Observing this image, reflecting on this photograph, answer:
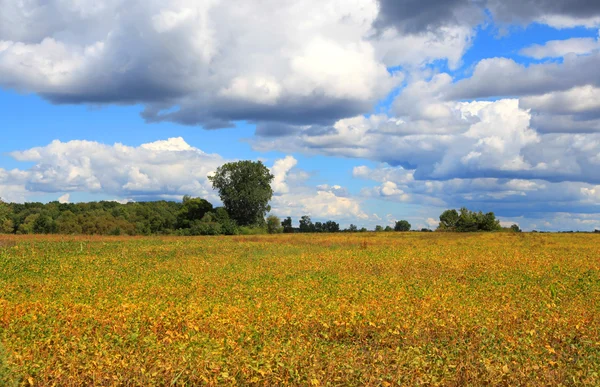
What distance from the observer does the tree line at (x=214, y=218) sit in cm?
7044

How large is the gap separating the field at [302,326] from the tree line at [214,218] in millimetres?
47003

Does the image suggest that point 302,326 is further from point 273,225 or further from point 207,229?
point 273,225

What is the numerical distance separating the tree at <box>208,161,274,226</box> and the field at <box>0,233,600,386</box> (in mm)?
58028

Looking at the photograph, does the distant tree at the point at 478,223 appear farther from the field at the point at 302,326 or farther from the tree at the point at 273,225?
the field at the point at 302,326

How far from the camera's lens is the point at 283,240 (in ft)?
153

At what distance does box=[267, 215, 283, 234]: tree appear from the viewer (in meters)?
82.2

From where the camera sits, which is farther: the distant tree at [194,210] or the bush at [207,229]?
the distant tree at [194,210]

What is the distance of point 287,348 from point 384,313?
13.4 feet

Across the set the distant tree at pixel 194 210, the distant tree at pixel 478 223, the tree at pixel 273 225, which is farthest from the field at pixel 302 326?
the distant tree at pixel 194 210

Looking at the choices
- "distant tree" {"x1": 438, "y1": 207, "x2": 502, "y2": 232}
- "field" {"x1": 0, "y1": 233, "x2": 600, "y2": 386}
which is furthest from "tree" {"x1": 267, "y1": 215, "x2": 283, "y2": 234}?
"field" {"x1": 0, "y1": 233, "x2": 600, "y2": 386}

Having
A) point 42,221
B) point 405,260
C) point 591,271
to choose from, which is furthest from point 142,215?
point 591,271

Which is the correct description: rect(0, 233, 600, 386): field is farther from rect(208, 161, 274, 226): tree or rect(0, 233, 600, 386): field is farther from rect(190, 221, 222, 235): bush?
rect(208, 161, 274, 226): tree

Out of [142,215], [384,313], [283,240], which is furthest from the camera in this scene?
[142,215]

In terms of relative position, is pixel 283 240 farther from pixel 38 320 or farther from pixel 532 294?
pixel 38 320
